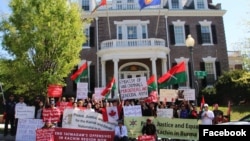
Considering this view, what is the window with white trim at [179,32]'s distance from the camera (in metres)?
31.2

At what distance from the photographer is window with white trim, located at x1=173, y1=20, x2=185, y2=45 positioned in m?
31.2

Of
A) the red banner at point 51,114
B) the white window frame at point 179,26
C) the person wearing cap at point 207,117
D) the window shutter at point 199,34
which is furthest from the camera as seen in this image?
the window shutter at point 199,34

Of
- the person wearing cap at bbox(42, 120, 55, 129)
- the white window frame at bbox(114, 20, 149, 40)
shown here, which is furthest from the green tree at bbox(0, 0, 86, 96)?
the white window frame at bbox(114, 20, 149, 40)

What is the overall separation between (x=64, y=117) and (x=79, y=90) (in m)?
4.09

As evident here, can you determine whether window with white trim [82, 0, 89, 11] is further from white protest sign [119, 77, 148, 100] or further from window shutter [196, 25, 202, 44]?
white protest sign [119, 77, 148, 100]

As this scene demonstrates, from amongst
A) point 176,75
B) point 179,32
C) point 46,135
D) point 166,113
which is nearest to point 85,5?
point 179,32

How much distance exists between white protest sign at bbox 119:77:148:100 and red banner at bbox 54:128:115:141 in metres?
3.88

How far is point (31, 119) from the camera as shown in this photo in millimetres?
13148

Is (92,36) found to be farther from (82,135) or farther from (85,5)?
(82,135)

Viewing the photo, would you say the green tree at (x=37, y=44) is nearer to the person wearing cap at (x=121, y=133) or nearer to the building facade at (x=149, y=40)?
the person wearing cap at (x=121, y=133)

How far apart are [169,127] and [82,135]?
338 centimetres

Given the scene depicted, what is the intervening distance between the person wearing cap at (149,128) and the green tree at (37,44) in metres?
8.21

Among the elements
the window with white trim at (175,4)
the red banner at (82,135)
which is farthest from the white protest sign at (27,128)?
the window with white trim at (175,4)

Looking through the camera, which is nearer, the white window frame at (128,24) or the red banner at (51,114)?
the red banner at (51,114)
